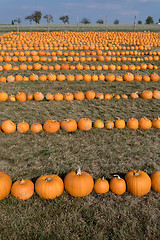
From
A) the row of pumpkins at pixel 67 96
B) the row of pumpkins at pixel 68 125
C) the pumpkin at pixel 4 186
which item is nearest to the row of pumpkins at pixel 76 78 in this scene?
the row of pumpkins at pixel 67 96

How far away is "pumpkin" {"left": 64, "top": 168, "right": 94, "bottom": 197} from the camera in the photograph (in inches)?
144

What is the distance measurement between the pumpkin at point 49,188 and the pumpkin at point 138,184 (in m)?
1.25

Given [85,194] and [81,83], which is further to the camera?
[81,83]

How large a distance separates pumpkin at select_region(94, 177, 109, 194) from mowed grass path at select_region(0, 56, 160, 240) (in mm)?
104

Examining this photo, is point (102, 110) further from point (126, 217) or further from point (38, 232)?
point (38, 232)

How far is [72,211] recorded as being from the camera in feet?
11.2

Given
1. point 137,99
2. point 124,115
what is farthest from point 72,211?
point 137,99

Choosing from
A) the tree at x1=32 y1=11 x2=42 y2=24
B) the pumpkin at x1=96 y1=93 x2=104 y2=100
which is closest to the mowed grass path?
the pumpkin at x1=96 y1=93 x2=104 y2=100

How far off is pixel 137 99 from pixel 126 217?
6.21 meters

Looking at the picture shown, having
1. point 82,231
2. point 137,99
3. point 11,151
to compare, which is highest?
point 137,99

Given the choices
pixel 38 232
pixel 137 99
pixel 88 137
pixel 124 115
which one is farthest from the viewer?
pixel 137 99

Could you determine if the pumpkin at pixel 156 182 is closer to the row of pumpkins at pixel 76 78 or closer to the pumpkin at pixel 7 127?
the pumpkin at pixel 7 127

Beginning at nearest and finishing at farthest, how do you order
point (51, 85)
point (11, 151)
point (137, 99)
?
point (11, 151), point (137, 99), point (51, 85)

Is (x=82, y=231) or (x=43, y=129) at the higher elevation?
(x=43, y=129)
